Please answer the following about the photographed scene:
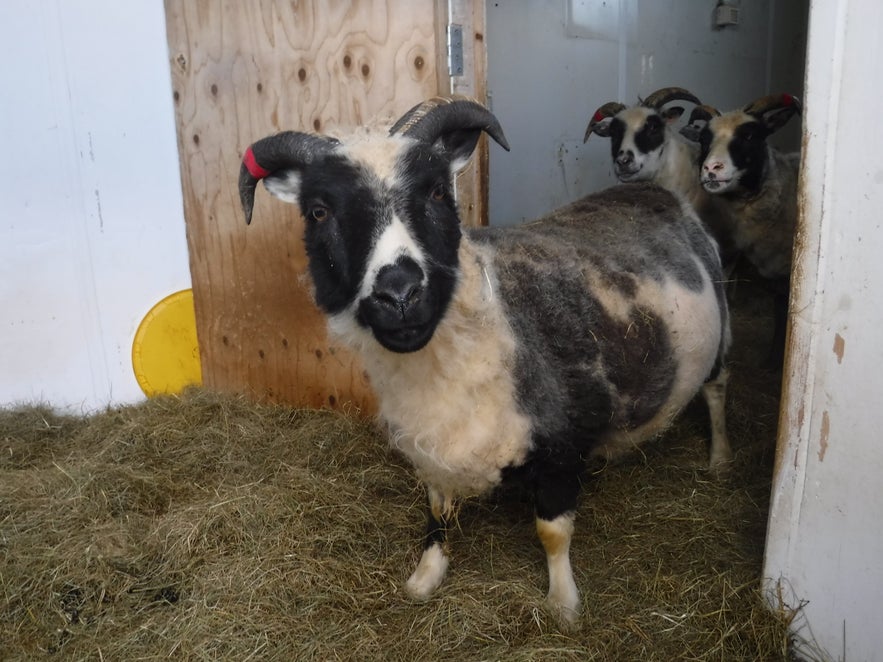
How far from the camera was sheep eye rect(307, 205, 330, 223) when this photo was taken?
2.33 meters

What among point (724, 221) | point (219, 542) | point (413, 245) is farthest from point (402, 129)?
point (724, 221)

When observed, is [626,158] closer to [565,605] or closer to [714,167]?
[714,167]

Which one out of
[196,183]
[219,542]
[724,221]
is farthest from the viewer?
[724,221]

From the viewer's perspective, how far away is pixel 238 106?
162 inches

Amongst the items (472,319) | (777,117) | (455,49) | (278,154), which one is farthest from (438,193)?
(777,117)

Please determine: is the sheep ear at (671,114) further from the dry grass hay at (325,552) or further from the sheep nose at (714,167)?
the dry grass hay at (325,552)

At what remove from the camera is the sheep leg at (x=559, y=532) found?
2.71m

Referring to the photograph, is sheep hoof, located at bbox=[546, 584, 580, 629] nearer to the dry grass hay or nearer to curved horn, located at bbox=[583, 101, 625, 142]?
the dry grass hay

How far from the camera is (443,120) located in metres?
2.53

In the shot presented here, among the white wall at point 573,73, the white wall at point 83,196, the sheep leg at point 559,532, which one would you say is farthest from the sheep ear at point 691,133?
the sheep leg at point 559,532

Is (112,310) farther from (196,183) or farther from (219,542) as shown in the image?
(219,542)

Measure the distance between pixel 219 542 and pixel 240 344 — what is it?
5.84ft

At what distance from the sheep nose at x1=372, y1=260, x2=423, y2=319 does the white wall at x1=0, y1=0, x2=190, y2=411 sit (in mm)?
3038

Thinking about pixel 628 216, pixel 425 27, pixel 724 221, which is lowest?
pixel 724 221
